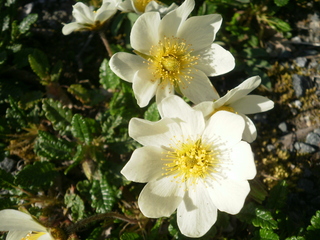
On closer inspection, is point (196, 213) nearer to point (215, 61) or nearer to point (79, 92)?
point (215, 61)

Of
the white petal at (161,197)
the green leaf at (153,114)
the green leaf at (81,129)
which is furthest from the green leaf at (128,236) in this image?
the green leaf at (153,114)

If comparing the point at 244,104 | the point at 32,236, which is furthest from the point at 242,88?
the point at 32,236

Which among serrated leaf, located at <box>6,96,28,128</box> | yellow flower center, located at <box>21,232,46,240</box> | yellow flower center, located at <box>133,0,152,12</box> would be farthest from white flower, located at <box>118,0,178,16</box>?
yellow flower center, located at <box>21,232,46,240</box>

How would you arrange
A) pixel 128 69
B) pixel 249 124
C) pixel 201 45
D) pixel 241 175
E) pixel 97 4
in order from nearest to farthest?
pixel 241 175
pixel 249 124
pixel 128 69
pixel 201 45
pixel 97 4

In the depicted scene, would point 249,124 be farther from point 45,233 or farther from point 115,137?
point 45,233

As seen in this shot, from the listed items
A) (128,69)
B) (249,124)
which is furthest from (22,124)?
(249,124)

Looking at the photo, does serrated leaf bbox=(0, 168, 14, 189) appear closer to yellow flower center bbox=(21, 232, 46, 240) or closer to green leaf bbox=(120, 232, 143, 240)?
yellow flower center bbox=(21, 232, 46, 240)

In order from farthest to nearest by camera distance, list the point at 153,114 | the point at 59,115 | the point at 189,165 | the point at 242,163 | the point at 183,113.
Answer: the point at 59,115
the point at 153,114
the point at 189,165
the point at 183,113
the point at 242,163
